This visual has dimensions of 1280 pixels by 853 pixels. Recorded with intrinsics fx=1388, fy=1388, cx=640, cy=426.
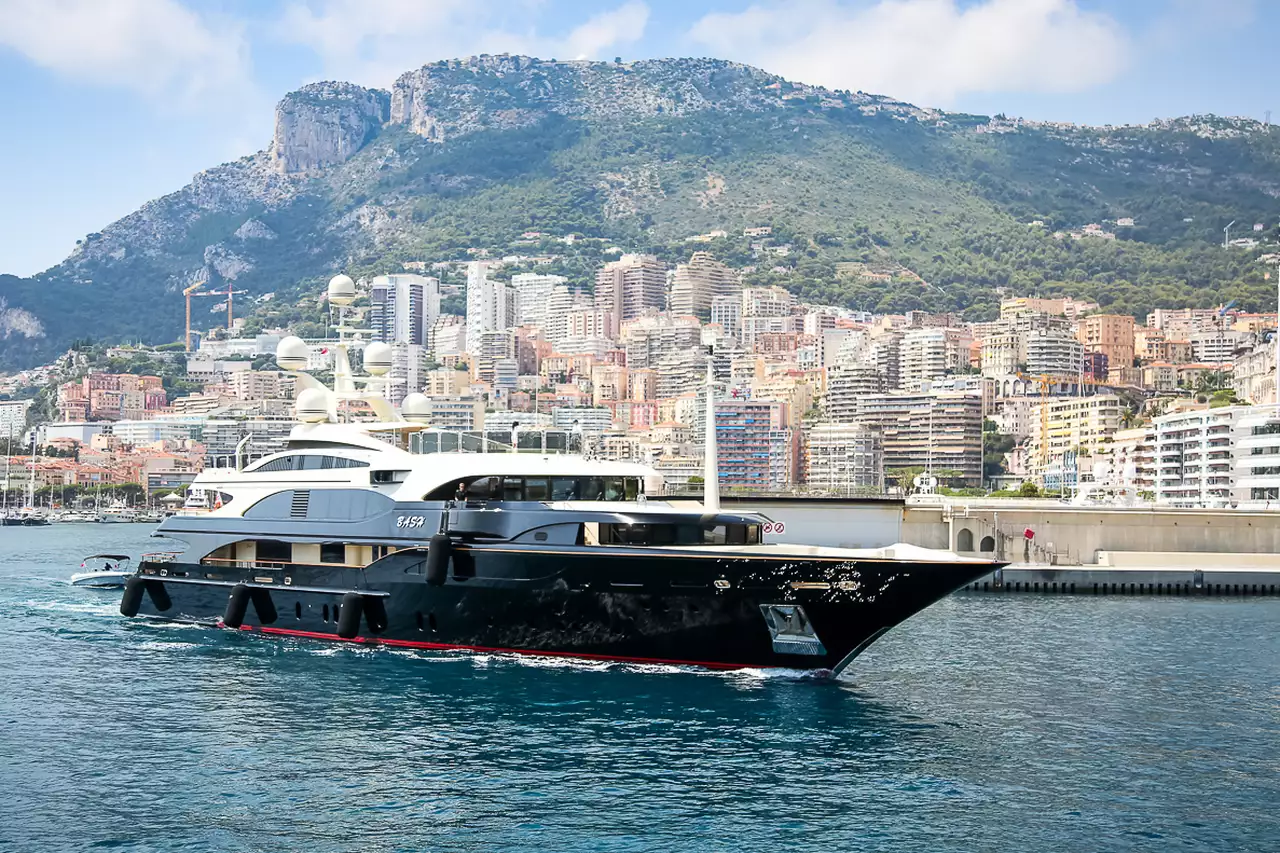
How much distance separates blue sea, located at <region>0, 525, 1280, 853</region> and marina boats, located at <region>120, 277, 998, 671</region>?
1.90 ft

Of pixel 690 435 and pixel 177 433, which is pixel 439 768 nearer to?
pixel 690 435

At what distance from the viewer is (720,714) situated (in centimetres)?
2017

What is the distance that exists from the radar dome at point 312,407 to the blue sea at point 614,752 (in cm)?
469

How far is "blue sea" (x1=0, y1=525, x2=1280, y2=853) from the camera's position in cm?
1494

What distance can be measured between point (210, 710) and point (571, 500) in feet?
23.5

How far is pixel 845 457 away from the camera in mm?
133000

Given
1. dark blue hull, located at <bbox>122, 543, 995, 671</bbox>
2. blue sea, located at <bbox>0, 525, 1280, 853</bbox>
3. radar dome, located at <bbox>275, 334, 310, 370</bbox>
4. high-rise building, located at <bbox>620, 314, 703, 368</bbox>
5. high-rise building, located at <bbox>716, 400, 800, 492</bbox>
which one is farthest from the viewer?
high-rise building, located at <bbox>620, 314, 703, 368</bbox>

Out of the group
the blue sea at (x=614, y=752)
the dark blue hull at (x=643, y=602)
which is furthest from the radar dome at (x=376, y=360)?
Result: the blue sea at (x=614, y=752)

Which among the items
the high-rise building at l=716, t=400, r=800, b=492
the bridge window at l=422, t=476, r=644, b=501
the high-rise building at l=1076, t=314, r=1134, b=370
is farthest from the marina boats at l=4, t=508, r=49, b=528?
the high-rise building at l=1076, t=314, r=1134, b=370

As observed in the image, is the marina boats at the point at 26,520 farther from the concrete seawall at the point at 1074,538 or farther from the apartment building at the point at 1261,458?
the apartment building at the point at 1261,458

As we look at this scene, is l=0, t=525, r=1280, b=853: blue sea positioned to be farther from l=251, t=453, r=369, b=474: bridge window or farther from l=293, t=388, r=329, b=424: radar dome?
l=293, t=388, r=329, b=424: radar dome

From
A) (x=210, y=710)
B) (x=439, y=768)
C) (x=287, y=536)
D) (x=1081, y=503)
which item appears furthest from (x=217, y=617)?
(x=1081, y=503)

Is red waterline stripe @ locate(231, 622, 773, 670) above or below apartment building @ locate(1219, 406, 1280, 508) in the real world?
below

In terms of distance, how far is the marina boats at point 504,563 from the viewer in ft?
72.7
